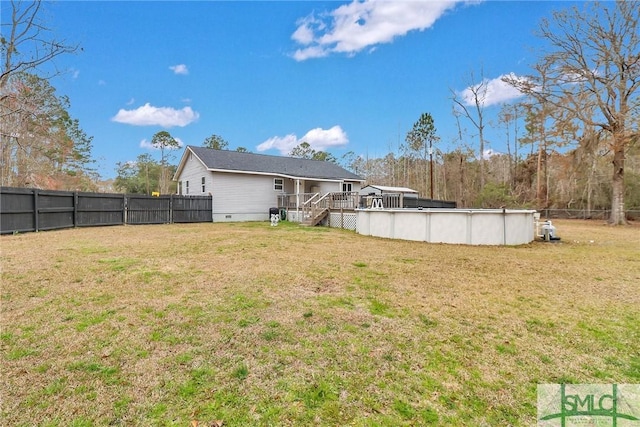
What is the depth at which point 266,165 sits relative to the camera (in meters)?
19.8

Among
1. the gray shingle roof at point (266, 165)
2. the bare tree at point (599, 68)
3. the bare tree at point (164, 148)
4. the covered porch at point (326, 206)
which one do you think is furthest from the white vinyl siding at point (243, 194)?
the bare tree at point (164, 148)

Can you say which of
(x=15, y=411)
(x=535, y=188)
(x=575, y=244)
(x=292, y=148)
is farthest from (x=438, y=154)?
(x=15, y=411)

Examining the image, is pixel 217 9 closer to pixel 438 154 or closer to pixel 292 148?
pixel 438 154

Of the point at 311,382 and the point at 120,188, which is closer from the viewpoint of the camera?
the point at 311,382

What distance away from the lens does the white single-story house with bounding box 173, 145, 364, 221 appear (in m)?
17.2

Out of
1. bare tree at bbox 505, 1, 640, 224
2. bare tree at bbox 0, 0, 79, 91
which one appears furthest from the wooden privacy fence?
bare tree at bbox 505, 1, 640, 224

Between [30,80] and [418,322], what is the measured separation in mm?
23922

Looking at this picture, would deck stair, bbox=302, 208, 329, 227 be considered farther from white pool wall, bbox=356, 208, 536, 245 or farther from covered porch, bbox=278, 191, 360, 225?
white pool wall, bbox=356, 208, 536, 245

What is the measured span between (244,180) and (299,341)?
52.8ft

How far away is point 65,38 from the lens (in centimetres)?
646

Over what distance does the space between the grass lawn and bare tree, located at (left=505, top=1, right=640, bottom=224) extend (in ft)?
52.0

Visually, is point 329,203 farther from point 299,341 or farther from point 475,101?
point 475,101

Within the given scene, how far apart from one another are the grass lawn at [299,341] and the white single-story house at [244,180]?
11.6 metres

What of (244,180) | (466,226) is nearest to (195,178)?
(244,180)
